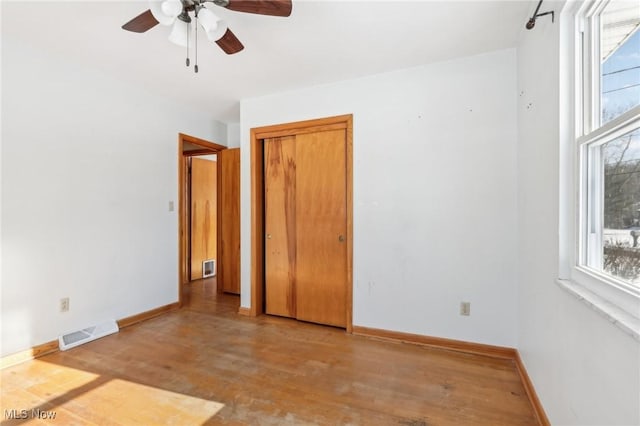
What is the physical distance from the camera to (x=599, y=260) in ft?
3.86

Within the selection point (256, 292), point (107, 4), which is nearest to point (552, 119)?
point (107, 4)

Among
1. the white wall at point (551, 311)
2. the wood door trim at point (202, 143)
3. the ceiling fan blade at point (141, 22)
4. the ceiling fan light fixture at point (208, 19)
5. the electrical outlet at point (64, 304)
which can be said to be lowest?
the electrical outlet at point (64, 304)

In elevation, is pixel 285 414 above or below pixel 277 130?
below

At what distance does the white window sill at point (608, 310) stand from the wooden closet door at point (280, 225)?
239 cm

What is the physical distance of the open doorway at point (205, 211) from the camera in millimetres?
4203

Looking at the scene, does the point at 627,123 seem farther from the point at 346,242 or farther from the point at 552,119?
the point at 346,242

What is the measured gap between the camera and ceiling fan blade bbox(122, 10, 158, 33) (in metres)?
1.66

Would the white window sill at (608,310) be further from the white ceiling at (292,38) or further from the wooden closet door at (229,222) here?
the wooden closet door at (229,222)

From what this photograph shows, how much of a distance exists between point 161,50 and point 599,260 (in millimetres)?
3102

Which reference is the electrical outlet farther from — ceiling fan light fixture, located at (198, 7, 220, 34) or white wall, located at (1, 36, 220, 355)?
ceiling fan light fixture, located at (198, 7, 220, 34)

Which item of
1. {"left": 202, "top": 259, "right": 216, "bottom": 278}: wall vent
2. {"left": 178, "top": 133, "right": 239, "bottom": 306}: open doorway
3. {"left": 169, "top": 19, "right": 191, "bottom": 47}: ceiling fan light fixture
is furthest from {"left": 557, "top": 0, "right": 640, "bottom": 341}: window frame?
{"left": 202, "top": 259, "right": 216, "bottom": 278}: wall vent

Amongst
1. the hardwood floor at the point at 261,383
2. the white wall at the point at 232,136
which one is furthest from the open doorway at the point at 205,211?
the hardwood floor at the point at 261,383

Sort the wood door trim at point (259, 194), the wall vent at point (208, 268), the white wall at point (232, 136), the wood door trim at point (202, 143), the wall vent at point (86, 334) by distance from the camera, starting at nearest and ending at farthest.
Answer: the wall vent at point (86, 334) → the wood door trim at point (259, 194) → the wood door trim at point (202, 143) → the white wall at point (232, 136) → the wall vent at point (208, 268)

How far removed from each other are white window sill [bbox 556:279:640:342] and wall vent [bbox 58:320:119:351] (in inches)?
138
